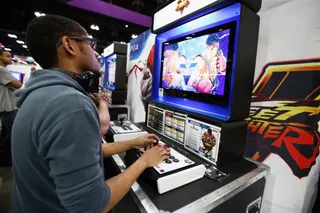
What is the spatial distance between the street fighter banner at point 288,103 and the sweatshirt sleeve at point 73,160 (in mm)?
1286

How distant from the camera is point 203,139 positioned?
118 cm

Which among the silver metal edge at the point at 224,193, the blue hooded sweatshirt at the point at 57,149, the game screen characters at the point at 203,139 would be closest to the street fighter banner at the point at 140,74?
the game screen characters at the point at 203,139

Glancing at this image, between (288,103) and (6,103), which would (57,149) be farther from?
(6,103)

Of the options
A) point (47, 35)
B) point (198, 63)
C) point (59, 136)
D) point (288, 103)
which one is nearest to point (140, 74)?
point (198, 63)

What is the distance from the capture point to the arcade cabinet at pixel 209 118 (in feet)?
2.82

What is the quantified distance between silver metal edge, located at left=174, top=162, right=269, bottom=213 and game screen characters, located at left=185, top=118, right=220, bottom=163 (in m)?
0.20

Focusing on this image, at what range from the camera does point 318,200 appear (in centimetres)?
107

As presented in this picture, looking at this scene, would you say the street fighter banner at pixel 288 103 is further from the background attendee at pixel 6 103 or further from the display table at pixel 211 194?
the background attendee at pixel 6 103

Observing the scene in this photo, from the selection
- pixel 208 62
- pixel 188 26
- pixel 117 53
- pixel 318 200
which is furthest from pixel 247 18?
pixel 117 53

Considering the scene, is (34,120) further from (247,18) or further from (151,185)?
(247,18)

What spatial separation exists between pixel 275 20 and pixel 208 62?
1.86 feet

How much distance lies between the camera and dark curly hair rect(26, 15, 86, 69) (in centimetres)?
68

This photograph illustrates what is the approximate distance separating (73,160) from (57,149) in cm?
6

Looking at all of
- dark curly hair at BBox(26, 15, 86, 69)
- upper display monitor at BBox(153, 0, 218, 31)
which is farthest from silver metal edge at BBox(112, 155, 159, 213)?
upper display monitor at BBox(153, 0, 218, 31)
